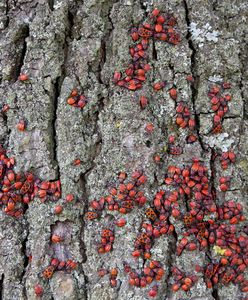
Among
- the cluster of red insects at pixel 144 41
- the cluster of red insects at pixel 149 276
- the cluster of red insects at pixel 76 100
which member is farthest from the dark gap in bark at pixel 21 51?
the cluster of red insects at pixel 149 276

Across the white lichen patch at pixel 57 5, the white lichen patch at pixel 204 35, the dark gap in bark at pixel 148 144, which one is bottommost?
the dark gap in bark at pixel 148 144

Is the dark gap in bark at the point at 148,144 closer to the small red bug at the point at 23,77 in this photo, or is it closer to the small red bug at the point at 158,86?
the small red bug at the point at 158,86

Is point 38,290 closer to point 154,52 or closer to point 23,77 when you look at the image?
point 23,77

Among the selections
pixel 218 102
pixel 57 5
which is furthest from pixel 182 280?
pixel 57 5

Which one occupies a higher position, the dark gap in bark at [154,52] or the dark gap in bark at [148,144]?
the dark gap in bark at [154,52]

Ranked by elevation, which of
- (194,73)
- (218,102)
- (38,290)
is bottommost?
(38,290)

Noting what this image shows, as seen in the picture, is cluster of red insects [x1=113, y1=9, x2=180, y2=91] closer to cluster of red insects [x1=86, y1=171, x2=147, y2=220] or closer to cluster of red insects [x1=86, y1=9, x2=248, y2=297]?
cluster of red insects [x1=86, y1=9, x2=248, y2=297]

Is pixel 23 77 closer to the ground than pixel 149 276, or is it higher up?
higher up

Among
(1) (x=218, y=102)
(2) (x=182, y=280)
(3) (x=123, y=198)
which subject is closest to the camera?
(2) (x=182, y=280)
